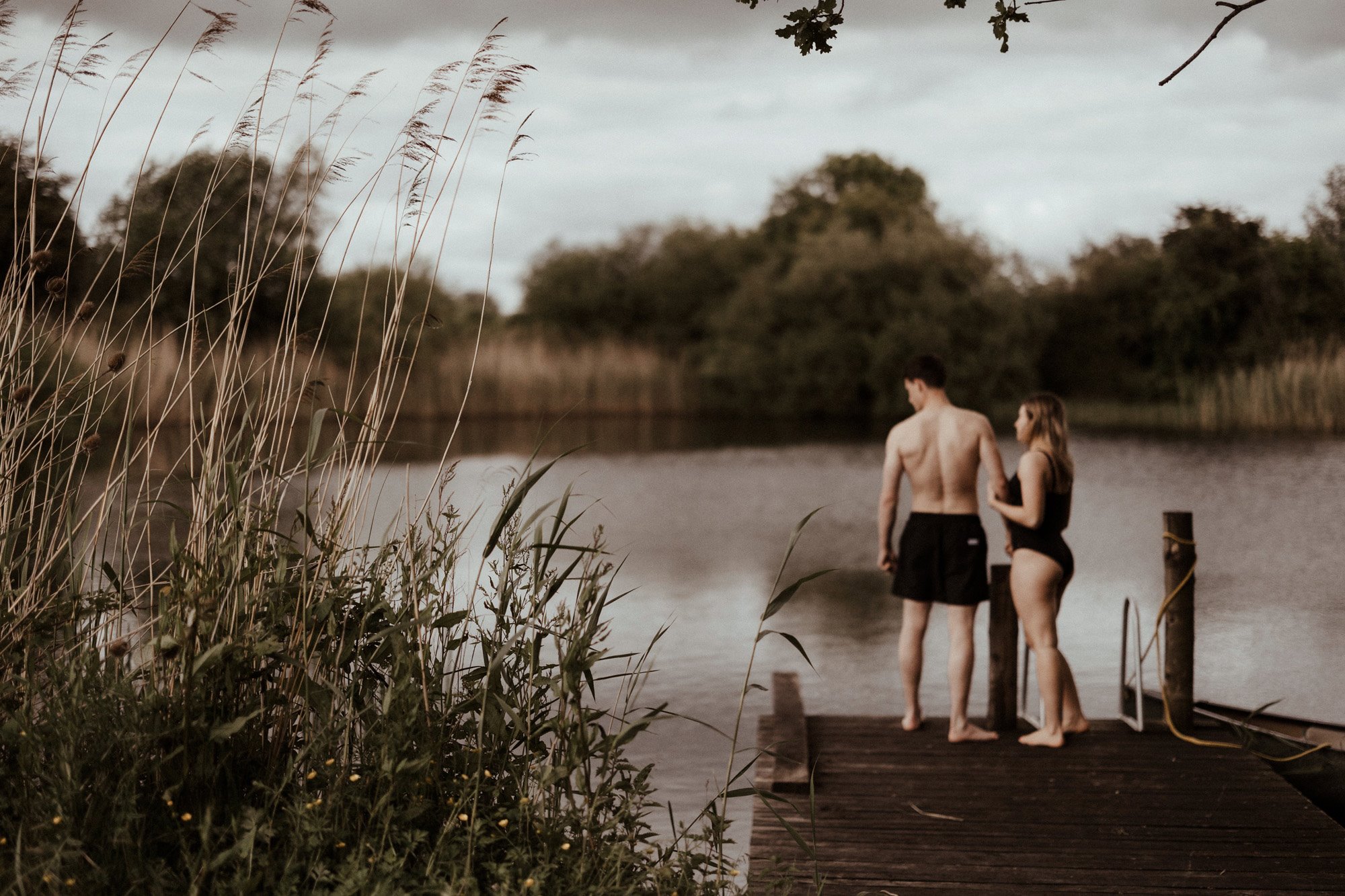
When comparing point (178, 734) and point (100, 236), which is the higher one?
point (100, 236)

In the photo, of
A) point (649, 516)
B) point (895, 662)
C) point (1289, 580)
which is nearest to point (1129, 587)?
point (1289, 580)

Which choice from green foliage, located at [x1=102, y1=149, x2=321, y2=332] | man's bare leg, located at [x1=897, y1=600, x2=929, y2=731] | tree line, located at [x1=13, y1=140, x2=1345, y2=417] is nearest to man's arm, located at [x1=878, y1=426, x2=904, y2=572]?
man's bare leg, located at [x1=897, y1=600, x2=929, y2=731]

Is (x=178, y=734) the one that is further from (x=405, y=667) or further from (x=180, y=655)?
(x=405, y=667)

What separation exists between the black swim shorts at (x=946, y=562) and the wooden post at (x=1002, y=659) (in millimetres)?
288

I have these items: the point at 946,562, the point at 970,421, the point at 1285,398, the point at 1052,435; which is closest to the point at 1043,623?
the point at 946,562

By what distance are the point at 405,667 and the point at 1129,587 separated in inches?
394

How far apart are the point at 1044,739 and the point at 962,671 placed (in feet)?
1.53

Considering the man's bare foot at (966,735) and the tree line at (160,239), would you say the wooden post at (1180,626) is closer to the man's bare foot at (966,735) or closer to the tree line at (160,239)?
the man's bare foot at (966,735)

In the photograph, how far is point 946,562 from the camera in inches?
221

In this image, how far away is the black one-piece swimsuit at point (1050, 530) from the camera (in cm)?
543

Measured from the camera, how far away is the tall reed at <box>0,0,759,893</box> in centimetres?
285

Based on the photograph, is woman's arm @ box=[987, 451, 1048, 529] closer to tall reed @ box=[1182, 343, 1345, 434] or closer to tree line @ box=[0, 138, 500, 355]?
tree line @ box=[0, 138, 500, 355]

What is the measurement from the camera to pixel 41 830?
2746mm

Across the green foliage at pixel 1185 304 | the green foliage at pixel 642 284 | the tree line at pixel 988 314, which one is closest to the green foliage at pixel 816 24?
the tree line at pixel 988 314
